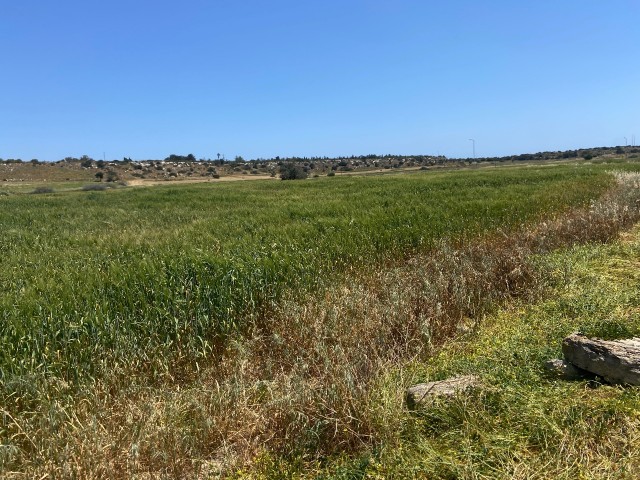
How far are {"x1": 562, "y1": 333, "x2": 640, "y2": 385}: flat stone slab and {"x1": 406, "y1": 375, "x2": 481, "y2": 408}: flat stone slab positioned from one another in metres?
0.89

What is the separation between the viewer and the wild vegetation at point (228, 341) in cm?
318

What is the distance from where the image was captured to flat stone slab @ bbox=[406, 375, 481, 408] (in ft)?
11.2

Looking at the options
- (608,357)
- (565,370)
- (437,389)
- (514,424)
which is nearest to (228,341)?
(437,389)

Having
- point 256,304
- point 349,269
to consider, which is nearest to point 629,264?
point 349,269

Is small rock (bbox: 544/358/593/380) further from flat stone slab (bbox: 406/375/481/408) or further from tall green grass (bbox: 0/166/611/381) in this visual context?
tall green grass (bbox: 0/166/611/381)

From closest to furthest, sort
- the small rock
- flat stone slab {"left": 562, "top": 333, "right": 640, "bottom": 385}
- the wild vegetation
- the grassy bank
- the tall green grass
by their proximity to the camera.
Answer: the grassy bank, the wild vegetation, flat stone slab {"left": 562, "top": 333, "right": 640, "bottom": 385}, the small rock, the tall green grass

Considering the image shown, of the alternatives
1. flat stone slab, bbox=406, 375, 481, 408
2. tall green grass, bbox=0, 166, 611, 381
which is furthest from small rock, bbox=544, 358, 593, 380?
tall green grass, bbox=0, 166, 611, 381

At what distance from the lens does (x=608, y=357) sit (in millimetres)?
3496

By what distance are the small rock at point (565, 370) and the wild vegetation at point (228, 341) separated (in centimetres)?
121

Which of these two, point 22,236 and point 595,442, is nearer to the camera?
point 595,442

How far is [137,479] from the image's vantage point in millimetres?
2863

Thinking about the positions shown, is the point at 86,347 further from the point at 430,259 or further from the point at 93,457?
the point at 430,259

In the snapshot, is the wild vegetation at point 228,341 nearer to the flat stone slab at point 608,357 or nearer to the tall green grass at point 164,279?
the tall green grass at point 164,279

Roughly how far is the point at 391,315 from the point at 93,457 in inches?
131
